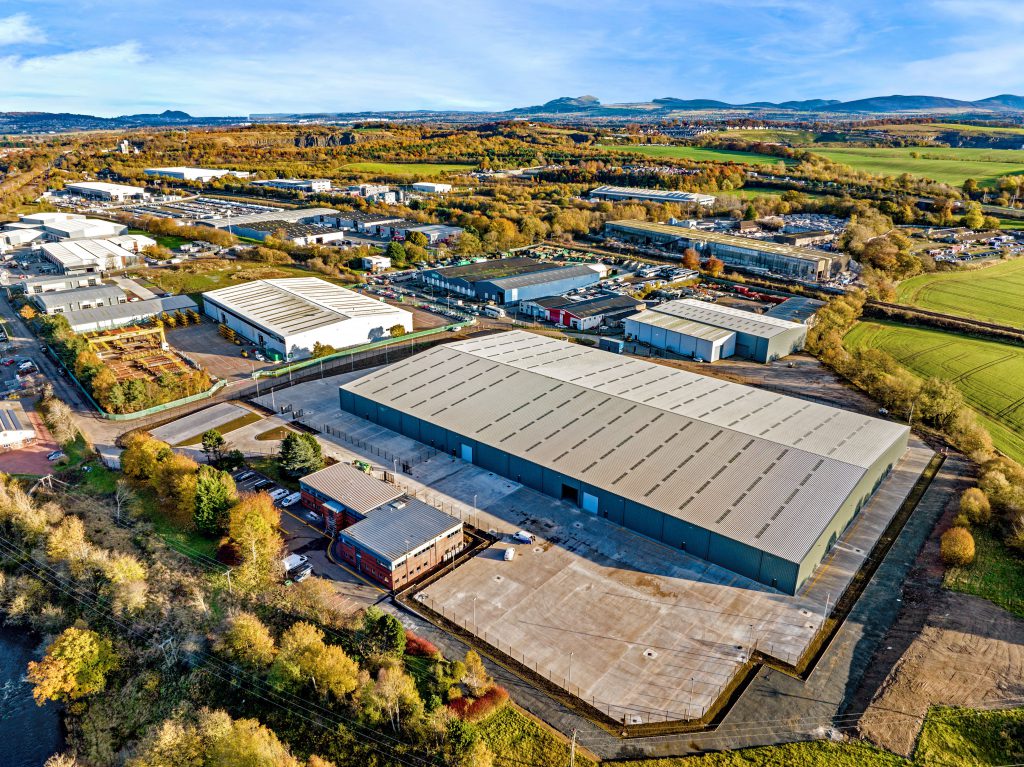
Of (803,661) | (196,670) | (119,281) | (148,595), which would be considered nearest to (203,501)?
(148,595)

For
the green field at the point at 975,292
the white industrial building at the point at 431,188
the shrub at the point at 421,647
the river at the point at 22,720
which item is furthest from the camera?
the white industrial building at the point at 431,188

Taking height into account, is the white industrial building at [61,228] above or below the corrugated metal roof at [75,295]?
above

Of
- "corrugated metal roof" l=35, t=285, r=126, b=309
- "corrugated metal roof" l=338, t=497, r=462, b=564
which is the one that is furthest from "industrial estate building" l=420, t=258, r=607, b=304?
"corrugated metal roof" l=338, t=497, r=462, b=564

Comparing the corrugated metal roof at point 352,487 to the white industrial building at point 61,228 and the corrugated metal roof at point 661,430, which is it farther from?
the white industrial building at point 61,228

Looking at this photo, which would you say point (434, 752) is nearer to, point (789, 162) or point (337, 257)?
point (337, 257)

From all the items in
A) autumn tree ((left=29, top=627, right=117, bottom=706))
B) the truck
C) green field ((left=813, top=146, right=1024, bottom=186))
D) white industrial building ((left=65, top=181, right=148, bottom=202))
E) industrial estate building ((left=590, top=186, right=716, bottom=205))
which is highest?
Answer: green field ((left=813, top=146, right=1024, bottom=186))

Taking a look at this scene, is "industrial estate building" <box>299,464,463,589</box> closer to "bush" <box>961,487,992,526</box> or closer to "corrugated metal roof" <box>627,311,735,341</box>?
"bush" <box>961,487,992,526</box>

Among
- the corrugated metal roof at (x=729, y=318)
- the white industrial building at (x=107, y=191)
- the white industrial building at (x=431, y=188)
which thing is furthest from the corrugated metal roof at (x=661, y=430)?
the white industrial building at (x=107, y=191)
